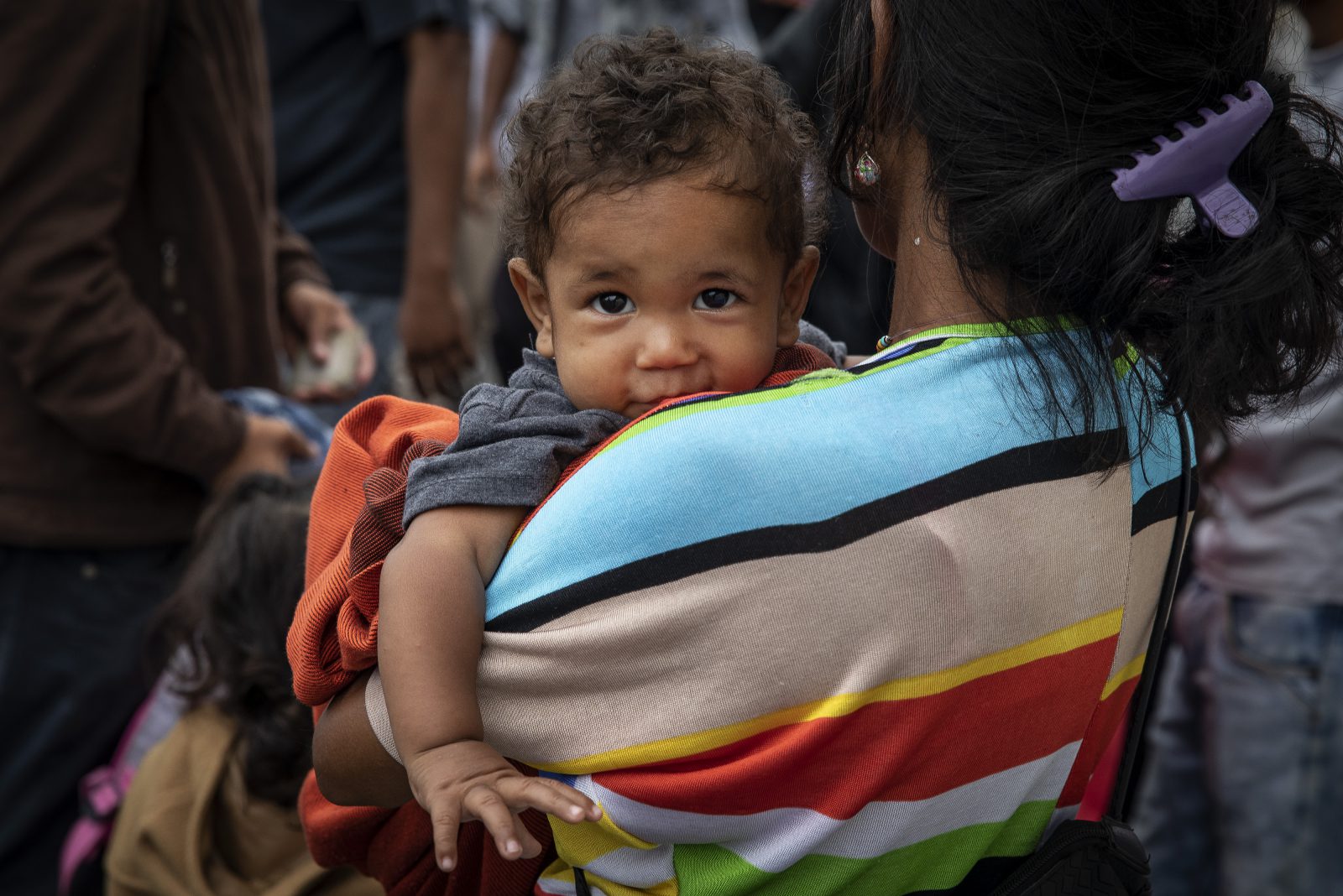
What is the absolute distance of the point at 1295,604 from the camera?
283 centimetres

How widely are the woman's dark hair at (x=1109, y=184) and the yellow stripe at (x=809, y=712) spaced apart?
0.25m

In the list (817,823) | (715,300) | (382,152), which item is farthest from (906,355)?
(382,152)

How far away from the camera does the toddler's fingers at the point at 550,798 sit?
1179 millimetres

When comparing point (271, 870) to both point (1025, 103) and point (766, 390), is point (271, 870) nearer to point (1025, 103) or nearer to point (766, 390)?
point (766, 390)

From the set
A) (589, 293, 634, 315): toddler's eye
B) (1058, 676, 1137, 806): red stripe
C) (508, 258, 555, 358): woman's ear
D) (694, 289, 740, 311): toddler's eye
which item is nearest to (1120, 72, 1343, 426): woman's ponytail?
(1058, 676, 1137, 806): red stripe

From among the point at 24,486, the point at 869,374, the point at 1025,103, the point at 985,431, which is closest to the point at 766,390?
the point at 869,374

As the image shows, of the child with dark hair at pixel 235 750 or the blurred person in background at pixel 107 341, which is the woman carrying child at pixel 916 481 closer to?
the child with dark hair at pixel 235 750

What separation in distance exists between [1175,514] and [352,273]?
116 inches

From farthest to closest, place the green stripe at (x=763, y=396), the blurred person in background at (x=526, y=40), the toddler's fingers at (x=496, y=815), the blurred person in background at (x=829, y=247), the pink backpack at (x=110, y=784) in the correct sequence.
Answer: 1. the blurred person in background at (x=526, y=40)
2. the blurred person in background at (x=829, y=247)
3. the pink backpack at (x=110, y=784)
4. the green stripe at (x=763, y=396)
5. the toddler's fingers at (x=496, y=815)

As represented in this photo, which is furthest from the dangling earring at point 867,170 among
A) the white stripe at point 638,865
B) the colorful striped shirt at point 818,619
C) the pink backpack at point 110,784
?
the pink backpack at point 110,784

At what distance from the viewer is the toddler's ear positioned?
1585 mm

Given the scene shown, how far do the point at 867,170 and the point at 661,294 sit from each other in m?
0.27

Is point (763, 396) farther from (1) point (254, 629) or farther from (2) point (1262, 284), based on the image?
(1) point (254, 629)

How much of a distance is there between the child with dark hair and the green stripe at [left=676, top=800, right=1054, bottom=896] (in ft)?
3.40
